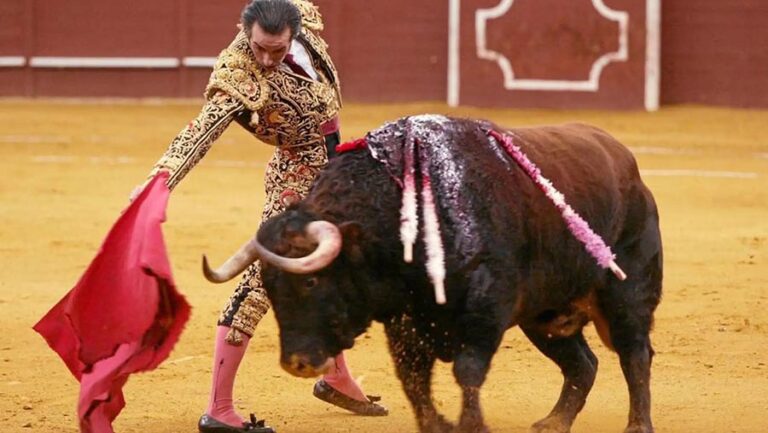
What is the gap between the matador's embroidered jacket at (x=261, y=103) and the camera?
3.59 metres

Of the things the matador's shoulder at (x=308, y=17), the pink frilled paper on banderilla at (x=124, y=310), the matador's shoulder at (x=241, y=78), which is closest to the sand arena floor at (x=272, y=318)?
the pink frilled paper on banderilla at (x=124, y=310)

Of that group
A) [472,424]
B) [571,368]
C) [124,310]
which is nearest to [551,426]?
[571,368]

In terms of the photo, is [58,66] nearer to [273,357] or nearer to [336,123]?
[273,357]

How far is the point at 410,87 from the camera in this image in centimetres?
1345

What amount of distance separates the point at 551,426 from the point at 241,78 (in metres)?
1.10

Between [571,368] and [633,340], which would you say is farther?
[571,368]

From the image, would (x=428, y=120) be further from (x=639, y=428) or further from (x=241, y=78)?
(x=639, y=428)

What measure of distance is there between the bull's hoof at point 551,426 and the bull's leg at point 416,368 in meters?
0.40

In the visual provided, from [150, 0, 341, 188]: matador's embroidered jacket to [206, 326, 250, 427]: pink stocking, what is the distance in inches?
18.4

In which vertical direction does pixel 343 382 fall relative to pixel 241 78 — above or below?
below

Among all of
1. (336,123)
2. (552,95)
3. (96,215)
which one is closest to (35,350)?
(336,123)

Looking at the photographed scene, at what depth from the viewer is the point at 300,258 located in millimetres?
3129

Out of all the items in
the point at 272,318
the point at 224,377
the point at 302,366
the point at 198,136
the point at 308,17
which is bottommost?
the point at 272,318

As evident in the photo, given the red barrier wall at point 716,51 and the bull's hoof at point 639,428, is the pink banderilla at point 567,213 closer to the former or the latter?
the bull's hoof at point 639,428
